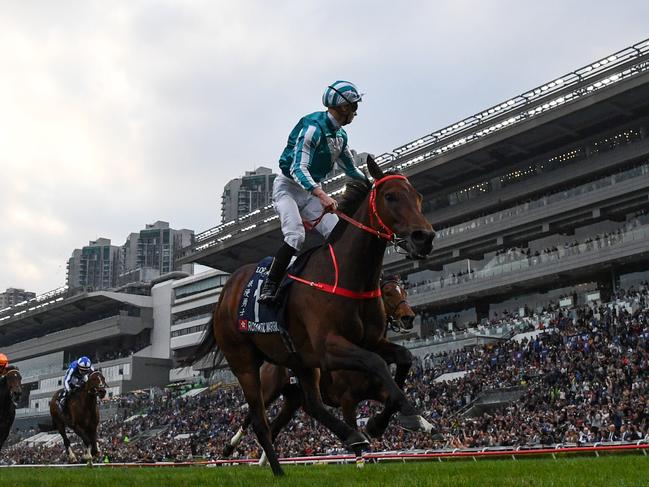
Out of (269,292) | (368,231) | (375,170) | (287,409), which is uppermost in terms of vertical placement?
(375,170)

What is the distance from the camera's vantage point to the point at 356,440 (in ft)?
19.9

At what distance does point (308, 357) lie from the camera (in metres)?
7.04

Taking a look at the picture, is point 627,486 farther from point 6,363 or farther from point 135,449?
point 135,449

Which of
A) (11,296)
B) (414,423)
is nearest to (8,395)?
(414,423)

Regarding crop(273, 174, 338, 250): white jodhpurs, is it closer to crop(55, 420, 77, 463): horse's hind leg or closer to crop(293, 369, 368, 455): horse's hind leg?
crop(293, 369, 368, 455): horse's hind leg

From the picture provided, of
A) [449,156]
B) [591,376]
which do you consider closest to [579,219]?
[449,156]

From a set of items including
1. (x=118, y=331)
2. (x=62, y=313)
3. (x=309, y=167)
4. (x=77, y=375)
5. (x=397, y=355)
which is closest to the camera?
(x=397, y=355)

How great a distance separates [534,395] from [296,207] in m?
21.5

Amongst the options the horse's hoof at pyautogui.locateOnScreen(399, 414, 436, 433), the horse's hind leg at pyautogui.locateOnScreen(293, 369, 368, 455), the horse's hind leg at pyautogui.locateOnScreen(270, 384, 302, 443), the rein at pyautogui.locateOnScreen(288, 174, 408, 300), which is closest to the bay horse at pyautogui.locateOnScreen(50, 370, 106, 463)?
the horse's hind leg at pyautogui.locateOnScreen(270, 384, 302, 443)

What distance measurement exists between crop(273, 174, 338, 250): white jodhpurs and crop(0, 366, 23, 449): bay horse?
24.6 ft

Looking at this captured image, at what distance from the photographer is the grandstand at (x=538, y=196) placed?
3897 centimetres

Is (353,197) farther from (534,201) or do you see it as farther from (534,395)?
(534,201)

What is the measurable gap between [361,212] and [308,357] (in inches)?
59.7

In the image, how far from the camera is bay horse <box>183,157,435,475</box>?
20.3 ft
